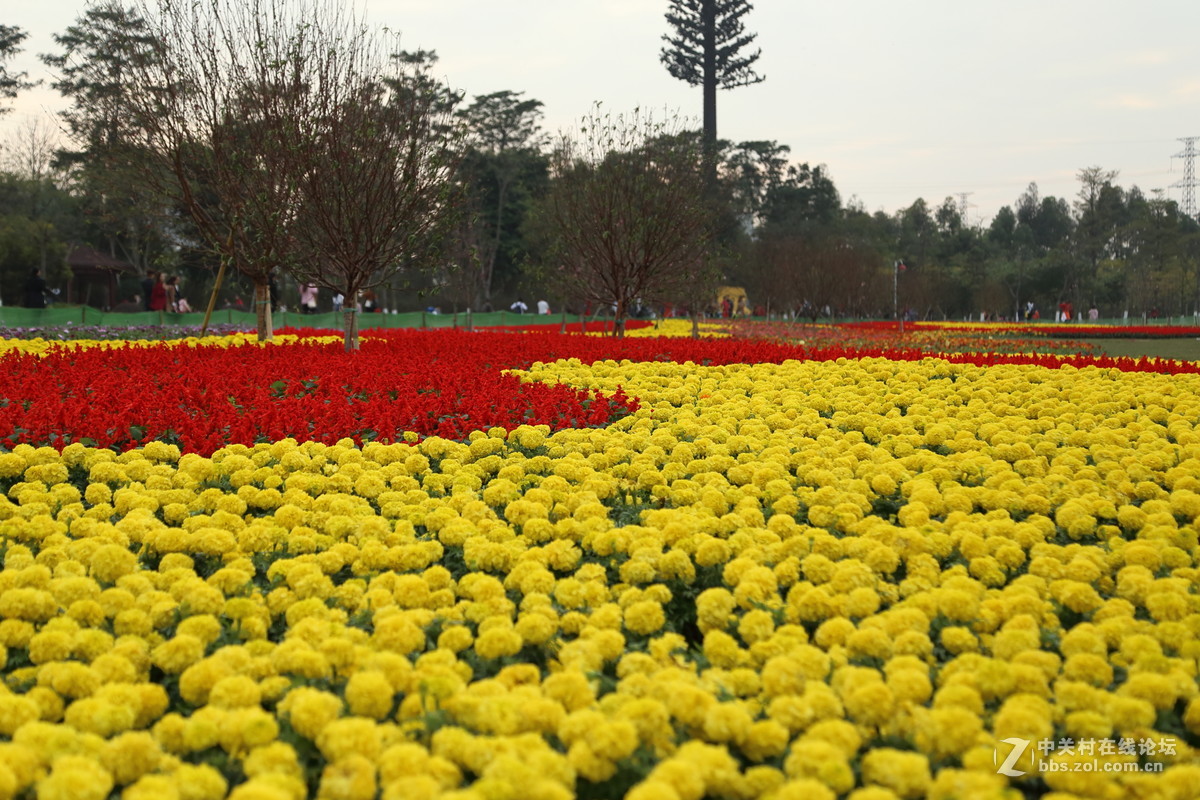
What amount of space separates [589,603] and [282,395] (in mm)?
4769

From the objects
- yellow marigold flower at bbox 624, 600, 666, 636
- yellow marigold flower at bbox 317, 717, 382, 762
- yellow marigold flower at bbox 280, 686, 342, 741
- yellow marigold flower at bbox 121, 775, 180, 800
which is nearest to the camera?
yellow marigold flower at bbox 121, 775, 180, 800

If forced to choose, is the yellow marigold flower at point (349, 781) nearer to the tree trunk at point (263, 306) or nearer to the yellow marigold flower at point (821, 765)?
the yellow marigold flower at point (821, 765)

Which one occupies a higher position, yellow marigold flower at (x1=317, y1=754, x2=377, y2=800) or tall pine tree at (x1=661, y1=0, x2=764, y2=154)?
tall pine tree at (x1=661, y1=0, x2=764, y2=154)

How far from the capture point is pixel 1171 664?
2.79 m

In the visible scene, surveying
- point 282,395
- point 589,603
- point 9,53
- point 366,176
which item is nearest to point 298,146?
point 366,176

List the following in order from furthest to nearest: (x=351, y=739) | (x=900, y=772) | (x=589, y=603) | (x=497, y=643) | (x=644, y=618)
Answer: (x=589, y=603) < (x=644, y=618) < (x=497, y=643) < (x=351, y=739) < (x=900, y=772)

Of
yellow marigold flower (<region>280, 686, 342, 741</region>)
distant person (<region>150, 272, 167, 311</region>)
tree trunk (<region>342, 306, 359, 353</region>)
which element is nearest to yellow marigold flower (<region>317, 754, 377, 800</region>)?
yellow marigold flower (<region>280, 686, 342, 741</region>)

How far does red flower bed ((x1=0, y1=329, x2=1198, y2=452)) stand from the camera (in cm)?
550

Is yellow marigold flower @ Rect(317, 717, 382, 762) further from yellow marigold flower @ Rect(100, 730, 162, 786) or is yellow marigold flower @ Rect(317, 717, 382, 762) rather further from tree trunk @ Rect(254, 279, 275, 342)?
tree trunk @ Rect(254, 279, 275, 342)

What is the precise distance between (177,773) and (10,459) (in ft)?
10.5

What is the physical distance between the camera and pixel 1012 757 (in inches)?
94.1

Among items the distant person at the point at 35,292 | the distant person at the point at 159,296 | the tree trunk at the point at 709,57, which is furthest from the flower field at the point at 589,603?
the tree trunk at the point at 709,57

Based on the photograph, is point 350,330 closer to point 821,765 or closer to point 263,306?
point 263,306

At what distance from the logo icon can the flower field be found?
1cm
